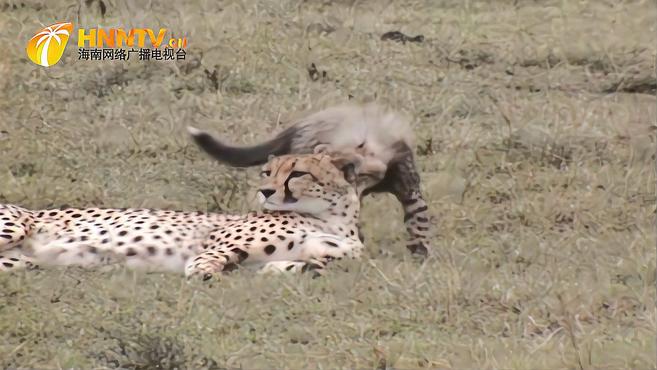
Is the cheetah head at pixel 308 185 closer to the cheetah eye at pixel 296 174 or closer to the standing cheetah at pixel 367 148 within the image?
the cheetah eye at pixel 296 174

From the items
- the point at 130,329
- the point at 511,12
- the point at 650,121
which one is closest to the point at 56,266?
the point at 130,329

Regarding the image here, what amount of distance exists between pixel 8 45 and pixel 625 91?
357 cm

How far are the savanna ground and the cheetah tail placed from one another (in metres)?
0.12

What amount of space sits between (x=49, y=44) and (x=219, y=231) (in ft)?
9.57

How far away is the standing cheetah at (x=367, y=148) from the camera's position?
6168mm

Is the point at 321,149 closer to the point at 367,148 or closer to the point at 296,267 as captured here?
the point at 367,148

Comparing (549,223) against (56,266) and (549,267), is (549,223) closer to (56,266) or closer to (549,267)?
(549,267)

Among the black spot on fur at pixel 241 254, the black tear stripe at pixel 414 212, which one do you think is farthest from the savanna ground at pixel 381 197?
the black spot on fur at pixel 241 254

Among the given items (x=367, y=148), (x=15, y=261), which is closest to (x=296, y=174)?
(x=367, y=148)

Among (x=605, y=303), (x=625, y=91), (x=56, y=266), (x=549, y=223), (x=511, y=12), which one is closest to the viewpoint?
(x=605, y=303)

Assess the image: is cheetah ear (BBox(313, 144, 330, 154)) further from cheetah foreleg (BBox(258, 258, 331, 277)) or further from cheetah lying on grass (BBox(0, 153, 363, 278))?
cheetah foreleg (BBox(258, 258, 331, 277))

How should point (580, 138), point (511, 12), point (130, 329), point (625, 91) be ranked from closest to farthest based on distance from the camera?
point (130, 329) < point (580, 138) < point (625, 91) < point (511, 12)

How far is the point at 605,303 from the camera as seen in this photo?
5.23 metres

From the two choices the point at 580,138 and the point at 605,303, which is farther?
the point at 580,138
